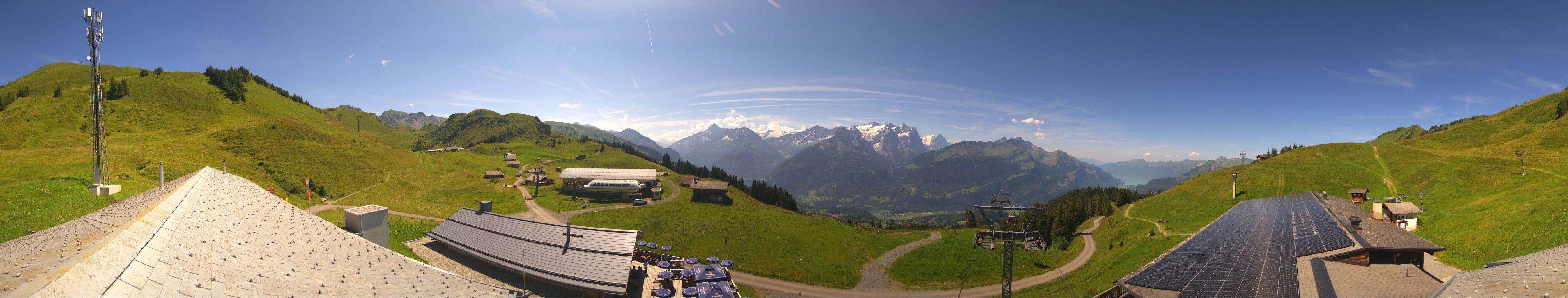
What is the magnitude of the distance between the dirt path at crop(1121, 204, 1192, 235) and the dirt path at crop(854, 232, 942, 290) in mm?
28469

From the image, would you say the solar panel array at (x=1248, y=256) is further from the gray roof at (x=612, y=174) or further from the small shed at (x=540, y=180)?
the small shed at (x=540, y=180)

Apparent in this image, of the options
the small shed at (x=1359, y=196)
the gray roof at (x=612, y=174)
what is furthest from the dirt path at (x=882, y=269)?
the small shed at (x=1359, y=196)

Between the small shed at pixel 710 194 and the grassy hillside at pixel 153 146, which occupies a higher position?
the grassy hillside at pixel 153 146

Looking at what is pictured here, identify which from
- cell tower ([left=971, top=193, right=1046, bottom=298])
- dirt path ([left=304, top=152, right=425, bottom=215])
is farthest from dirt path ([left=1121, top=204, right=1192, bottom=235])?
dirt path ([left=304, top=152, right=425, bottom=215])

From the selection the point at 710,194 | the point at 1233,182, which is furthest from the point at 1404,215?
the point at 710,194

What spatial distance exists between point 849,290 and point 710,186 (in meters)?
50.5

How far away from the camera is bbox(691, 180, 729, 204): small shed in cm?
8400

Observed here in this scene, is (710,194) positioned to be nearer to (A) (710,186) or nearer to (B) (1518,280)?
(A) (710,186)

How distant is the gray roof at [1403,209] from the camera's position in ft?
132

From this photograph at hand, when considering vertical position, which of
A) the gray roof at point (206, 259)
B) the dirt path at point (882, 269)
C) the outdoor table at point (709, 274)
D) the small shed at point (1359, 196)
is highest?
the gray roof at point (206, 259)

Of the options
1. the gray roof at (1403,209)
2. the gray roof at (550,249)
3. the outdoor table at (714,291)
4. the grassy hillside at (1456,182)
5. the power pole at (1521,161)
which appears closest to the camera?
the gray roof at (550,249)

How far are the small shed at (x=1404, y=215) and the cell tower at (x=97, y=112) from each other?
369 feet

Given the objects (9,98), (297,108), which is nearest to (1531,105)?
(9,98)

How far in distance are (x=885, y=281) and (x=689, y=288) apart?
23.1 m
